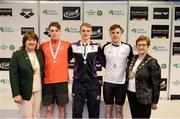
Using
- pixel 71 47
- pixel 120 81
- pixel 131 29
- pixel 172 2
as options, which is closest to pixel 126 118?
pixel 120 81

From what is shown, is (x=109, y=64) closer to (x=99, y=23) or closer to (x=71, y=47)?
(x=71, y=47)

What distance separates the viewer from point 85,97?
3465mm

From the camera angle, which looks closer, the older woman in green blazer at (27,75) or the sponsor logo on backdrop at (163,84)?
the older woman in green blazer at (27,75)

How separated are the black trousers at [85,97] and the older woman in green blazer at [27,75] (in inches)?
17.1

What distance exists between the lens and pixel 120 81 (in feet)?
11.4

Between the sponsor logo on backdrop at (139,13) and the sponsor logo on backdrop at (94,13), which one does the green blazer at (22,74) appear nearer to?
the sponsor logo on backdrop at (94,13)

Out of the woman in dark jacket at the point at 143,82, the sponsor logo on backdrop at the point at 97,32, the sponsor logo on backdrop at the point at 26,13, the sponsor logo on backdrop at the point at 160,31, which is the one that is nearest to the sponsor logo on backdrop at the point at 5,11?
the sponsor logo on backdrop at the point at 26,13

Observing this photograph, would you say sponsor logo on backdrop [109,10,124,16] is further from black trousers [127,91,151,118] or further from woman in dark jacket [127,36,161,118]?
black trousers [127,91,151,118]

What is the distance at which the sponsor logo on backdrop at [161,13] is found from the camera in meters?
4.71

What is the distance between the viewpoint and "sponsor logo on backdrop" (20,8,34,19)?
4770mm

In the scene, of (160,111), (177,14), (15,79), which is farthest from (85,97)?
(177,14)

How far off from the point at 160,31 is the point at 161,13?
0.97 ft

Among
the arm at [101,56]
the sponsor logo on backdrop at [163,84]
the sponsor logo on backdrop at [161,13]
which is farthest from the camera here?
the sponsor logo on backdrop at [163,84]

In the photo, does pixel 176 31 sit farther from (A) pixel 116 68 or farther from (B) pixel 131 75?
(B) pixel 131 75
